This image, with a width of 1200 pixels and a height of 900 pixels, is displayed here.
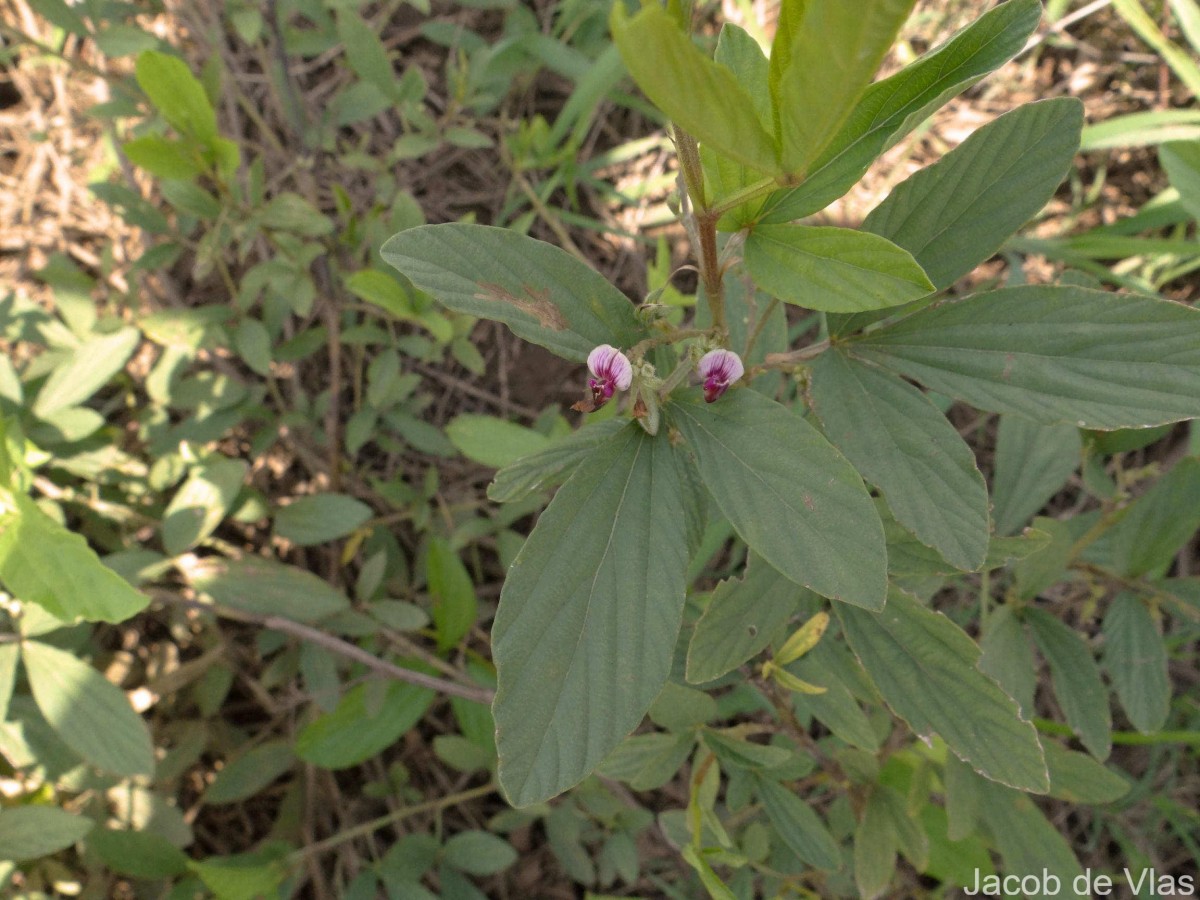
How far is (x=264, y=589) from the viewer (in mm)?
1661

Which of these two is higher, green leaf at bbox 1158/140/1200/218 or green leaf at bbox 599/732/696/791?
green leaf at bbox 1158/140/1200/218

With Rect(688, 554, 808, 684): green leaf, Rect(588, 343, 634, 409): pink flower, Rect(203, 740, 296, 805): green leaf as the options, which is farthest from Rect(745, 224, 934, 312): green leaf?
Rect(203, 740, 296, 805): green leaf

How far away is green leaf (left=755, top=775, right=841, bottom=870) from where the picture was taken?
1.24 meters

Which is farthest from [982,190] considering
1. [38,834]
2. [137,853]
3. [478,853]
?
[137,853]

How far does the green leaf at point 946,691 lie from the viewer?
39.9 inches

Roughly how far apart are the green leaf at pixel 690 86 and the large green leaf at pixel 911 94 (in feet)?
0.51

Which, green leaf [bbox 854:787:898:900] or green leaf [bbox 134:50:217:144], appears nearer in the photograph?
green leaf [bbox 854:787:898:900]

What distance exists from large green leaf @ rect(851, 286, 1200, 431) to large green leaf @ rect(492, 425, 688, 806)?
1.08ft

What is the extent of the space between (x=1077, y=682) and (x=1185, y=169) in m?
0.78

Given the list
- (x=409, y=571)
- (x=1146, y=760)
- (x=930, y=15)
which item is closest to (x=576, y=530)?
(x=409, y=571)

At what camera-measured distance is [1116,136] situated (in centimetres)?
215

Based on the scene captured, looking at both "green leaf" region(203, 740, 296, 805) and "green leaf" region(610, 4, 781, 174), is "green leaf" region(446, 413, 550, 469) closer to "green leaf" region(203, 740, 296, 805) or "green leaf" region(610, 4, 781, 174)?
"green leaf" region(203, 740, 296, 805)

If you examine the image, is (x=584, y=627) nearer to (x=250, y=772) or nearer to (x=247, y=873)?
(x=247, y=873)

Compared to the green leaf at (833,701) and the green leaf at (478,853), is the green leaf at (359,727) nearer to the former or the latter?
the green leaf at (478,853)
